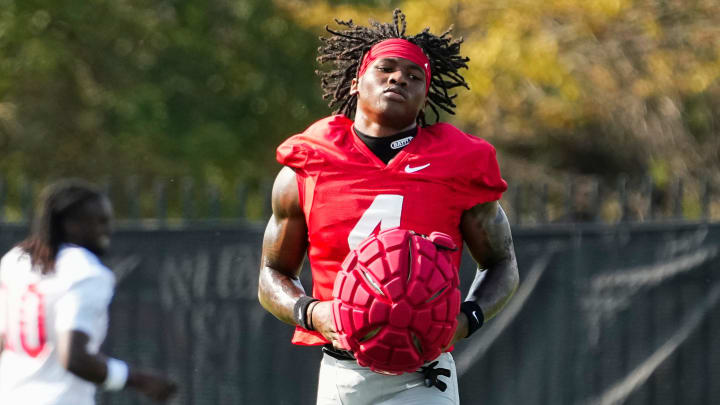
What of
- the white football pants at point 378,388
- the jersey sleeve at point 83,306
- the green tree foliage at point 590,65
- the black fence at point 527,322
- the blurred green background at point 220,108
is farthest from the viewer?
the blurred green background at point 220,108

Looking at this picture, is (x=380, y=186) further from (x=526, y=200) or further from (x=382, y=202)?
(x=526, y=200)

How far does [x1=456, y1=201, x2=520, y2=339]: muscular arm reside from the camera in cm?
378

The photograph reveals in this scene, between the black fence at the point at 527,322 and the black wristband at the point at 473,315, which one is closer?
the black wristband at the point at 473,315

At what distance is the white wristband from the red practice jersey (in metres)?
1.18

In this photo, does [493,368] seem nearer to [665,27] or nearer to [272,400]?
[272,400]

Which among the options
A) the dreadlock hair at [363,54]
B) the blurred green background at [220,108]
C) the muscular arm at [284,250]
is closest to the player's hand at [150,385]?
the muscular arm at [284,250]

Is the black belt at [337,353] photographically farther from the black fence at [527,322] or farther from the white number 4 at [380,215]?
the black fence at [527,322]

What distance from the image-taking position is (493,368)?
676cm

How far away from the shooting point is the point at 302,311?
11.9 feet

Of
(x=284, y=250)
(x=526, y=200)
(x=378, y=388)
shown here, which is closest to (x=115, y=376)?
(x=284, y=250)

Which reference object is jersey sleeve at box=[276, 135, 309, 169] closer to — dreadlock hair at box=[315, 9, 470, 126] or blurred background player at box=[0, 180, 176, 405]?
dreadlock hair at box=[315, 9, 470, 126]

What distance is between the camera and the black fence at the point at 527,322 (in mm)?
6598

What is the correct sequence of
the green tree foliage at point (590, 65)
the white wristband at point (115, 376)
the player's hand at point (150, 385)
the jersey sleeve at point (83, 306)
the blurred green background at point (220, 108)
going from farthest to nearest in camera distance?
the blurred green background at point (220, 108)
the green tree foliage at point (590, 65)
the player's hand at point (150, 385)
the white wristband at point (115, 376)
the jersey sleeve at point (83, 306)

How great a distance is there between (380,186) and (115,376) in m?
1.59
